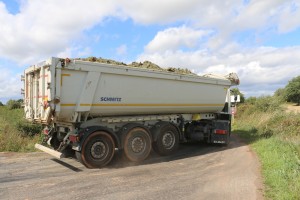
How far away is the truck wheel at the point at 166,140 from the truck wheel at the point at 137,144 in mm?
569

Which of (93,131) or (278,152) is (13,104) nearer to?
(93,131)

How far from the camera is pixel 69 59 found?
7.86 m

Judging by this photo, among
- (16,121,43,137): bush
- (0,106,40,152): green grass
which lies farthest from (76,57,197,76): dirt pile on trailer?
(16,121,43,137): bush

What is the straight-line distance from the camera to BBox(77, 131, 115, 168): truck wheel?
8.20m

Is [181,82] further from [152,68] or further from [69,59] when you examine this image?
[69,59]

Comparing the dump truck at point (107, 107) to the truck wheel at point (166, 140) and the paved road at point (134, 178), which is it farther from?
the paved road at point (134, 178)

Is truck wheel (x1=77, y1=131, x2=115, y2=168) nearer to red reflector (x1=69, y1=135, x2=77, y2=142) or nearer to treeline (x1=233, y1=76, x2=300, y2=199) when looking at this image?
red reflector (x1=69, y1=135, x2=77, y2=142)

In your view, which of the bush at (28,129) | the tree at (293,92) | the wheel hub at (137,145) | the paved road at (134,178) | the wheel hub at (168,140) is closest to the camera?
the paved road at (134,178)

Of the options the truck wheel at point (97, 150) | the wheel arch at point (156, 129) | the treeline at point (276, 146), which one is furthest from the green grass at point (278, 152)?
the truck wheel at point (97, 150)

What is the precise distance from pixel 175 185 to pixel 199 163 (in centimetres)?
262

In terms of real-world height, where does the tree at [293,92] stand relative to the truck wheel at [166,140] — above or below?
above

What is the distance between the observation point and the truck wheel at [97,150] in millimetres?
8203

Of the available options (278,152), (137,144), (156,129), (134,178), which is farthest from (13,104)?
(278,152)

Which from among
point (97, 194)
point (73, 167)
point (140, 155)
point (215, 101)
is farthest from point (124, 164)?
point (215, 101)
